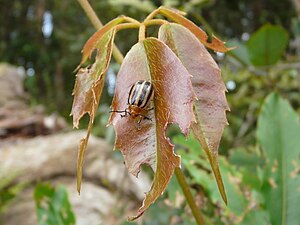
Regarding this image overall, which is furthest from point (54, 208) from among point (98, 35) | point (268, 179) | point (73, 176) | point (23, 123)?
point (23, 123)

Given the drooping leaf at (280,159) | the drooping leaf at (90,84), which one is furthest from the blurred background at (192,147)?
the drooping leaf at (90,84)

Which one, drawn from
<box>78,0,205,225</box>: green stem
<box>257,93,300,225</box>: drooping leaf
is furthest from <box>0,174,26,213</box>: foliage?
<box>78,0,205,225</box>: green stem

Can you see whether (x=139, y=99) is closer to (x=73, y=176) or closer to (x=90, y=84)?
(x=90, y=84)

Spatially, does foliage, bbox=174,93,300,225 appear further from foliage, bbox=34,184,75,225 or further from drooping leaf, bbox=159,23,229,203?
drooping leaf, bbox=159,23,229,203

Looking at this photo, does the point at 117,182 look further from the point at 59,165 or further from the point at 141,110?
the point at 141,110

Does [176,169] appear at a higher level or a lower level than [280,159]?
higher

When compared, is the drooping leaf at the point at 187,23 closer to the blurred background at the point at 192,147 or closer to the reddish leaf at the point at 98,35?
the reddish leaf at the point at 98,35
